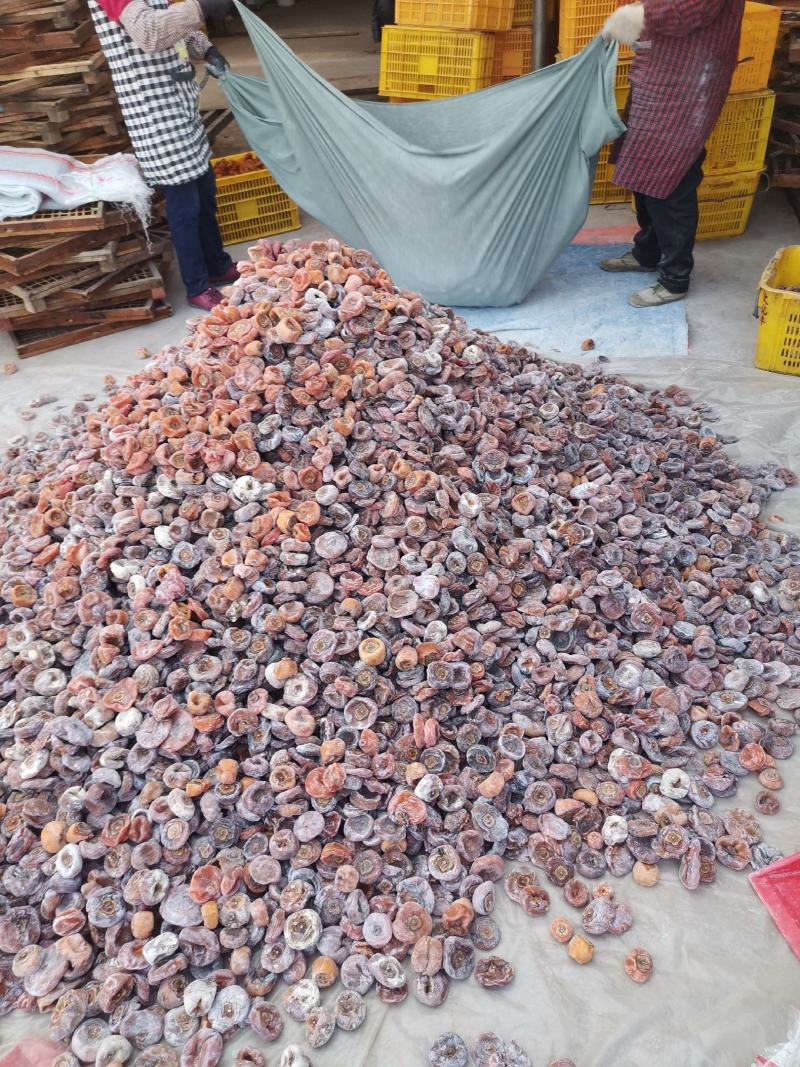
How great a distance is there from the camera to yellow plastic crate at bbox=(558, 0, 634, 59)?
4574mm

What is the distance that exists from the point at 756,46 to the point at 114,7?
128 inches

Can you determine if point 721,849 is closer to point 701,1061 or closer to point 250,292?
point 701,1061

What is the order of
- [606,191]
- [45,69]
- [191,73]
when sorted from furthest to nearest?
1. [606,191]
2. [45,69]
3. [191,73]

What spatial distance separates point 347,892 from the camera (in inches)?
73.2

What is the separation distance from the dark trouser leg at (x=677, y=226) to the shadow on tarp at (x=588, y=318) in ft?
0.51

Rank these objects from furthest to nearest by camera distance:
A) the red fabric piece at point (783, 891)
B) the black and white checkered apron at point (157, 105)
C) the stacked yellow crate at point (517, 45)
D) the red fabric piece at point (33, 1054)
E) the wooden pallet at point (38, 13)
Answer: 1. the stacked yellow crate at point (517, 45)
2. the wooden pallet at point (38, 13)
3. the black and white checkered apron at point (157, 105)
4. the red fabric piece at point (783, 891)
5. the red fabric piece at point (33, 1054)

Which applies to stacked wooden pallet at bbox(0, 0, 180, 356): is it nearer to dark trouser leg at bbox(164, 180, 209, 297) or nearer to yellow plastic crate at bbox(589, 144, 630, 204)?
dark trouser leg at bbox(164, 180, 209, 297)

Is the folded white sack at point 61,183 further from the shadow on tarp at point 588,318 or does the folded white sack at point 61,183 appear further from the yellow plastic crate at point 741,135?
the yellow plastic crate at point 741,135

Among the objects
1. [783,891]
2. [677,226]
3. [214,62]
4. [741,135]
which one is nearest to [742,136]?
[741,135]

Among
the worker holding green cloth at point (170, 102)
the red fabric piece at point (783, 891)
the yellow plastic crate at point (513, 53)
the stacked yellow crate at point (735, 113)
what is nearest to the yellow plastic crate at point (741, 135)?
the stacked yellow crate at point (735, 113)

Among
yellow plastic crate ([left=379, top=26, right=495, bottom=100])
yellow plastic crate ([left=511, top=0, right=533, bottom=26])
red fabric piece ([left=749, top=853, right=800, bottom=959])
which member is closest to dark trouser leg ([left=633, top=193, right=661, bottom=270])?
yellow plastic crate ([left=379, top=26, right=495, bottom=100])

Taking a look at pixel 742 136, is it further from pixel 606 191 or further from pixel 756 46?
pixel 606 191

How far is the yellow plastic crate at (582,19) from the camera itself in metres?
4.57

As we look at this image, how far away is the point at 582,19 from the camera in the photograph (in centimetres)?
462
